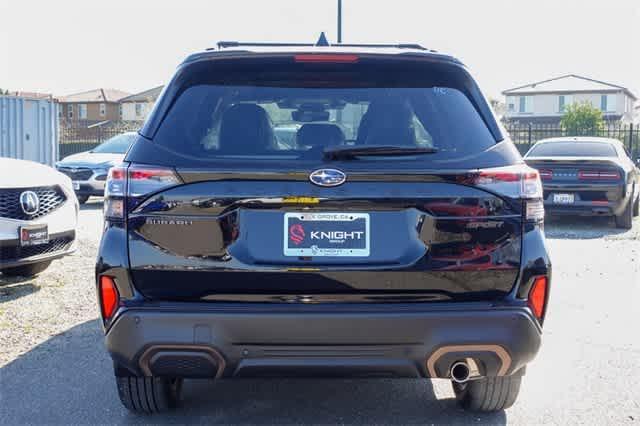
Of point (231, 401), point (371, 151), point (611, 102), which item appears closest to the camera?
point (371, 151)

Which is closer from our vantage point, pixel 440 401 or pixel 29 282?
pixel 440 401

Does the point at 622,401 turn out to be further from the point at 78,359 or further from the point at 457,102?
the point at 78,359

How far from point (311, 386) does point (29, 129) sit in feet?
59.2

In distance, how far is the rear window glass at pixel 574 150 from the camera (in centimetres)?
1332

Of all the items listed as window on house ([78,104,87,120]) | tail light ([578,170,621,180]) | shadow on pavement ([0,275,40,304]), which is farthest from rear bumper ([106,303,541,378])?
window on house ([78,104,87,120])

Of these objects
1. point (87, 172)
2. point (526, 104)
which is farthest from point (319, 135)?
point (526, 104)

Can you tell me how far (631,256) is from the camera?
9945 mm

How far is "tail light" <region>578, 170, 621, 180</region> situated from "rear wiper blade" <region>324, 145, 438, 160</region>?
9398 mm

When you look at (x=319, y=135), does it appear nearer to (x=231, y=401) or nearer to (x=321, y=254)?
(x=321, y=254)

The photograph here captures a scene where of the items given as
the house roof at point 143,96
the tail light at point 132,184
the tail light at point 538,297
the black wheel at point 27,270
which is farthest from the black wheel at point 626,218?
the house roof at point 143,96

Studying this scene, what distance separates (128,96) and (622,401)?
89842mm

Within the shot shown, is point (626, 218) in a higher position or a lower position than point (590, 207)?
lower

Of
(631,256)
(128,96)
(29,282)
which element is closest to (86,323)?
(29,282)

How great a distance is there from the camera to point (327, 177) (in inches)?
126
